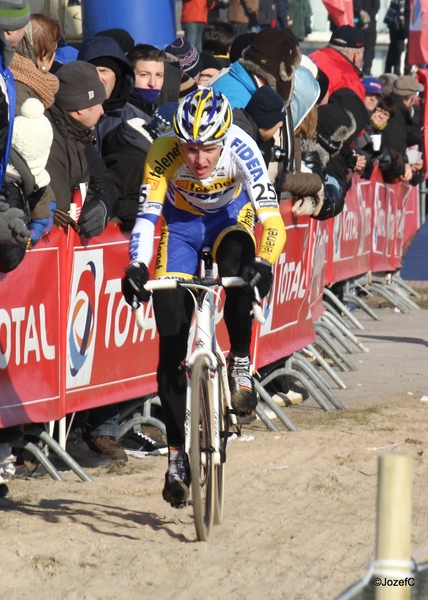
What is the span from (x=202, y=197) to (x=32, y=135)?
0.91 m

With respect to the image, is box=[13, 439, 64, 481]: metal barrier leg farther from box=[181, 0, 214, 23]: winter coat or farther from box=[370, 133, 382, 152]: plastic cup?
box=[181, 0, 214, 23]: winter coat

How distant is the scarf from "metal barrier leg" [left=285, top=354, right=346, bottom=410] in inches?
156

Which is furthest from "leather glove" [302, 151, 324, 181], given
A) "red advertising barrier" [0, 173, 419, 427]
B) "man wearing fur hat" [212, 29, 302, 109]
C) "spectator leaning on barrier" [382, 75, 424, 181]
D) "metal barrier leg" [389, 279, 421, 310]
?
"metal barrier leg" [389, 279, 421, 310]

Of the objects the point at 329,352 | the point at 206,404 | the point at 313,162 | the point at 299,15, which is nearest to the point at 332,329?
the point at 329,352

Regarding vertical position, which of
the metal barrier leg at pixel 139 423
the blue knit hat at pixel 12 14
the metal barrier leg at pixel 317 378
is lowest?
the metal barrier leg at pixel 317 378

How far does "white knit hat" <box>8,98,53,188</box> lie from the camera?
5.88 meters

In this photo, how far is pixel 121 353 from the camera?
7.54 metres

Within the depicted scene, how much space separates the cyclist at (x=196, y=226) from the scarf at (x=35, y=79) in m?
1.05

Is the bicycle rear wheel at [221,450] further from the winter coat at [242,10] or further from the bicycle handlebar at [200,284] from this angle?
the winter coat at [242,10]

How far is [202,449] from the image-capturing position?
5645mm

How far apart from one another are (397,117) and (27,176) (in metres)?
A: 10.4

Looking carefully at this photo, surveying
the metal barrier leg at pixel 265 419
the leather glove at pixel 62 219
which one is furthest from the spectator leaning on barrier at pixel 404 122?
the leather glove at pixel 62 219

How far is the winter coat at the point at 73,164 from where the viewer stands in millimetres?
6776

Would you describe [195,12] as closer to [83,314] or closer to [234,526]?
[83,314]
